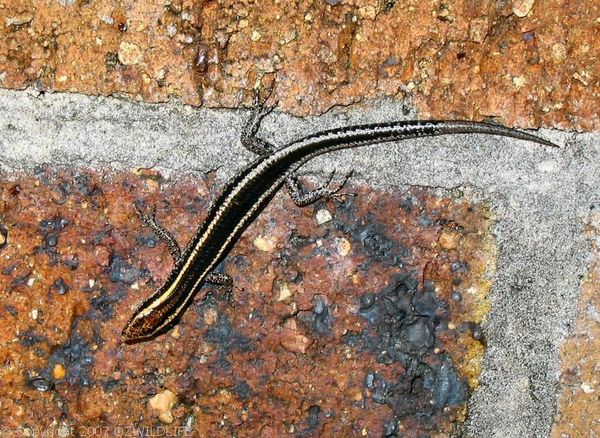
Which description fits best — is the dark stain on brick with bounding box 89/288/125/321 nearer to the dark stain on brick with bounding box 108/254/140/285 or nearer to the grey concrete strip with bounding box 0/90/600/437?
the dark stain on brick with bounding box 108/254/140/285

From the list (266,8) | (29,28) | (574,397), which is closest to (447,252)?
(574,397)

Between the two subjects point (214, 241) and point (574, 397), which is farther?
point (214, 241)

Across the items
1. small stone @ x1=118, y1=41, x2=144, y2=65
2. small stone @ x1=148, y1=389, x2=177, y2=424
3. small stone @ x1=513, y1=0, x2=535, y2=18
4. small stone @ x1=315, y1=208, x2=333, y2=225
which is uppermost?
small stone @ x1=513, y1=0, x2=535, y2=18

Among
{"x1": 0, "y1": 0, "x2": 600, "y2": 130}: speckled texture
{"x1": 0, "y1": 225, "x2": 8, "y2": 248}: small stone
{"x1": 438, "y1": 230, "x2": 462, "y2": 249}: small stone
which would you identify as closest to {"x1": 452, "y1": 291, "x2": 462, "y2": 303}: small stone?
{"x1": 438, "y1": 230, "x2": 462, "y2": 249}: small stone

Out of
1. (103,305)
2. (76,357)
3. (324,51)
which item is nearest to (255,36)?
(324,51)

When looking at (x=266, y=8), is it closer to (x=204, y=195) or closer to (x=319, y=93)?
(x=319, y=93)

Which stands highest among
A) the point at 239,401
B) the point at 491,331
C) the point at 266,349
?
the point at 491,331
